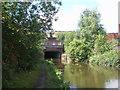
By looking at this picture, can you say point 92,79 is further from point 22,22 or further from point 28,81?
point 22,22

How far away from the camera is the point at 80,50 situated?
28578 millimetres

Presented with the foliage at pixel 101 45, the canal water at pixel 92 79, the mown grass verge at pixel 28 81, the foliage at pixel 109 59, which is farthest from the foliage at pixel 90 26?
the mown grass verge at pixel 28 81

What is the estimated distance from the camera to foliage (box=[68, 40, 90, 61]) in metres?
28.4

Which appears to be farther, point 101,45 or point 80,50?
point 80,50

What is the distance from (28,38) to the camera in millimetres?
6641

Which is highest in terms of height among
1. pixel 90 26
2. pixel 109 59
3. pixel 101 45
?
pixel 90 26

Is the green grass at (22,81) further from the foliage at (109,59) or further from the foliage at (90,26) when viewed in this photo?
the foliage at (90,26)

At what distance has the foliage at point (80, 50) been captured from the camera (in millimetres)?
28359

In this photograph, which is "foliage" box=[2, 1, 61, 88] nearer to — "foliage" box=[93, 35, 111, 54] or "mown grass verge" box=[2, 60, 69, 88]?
"mown grass verge" box=[2, 60, 69, 88]

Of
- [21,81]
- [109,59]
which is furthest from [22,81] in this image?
[109,59]

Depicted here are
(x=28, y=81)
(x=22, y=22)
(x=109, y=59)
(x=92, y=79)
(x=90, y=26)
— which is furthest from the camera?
(x=90, y=26)

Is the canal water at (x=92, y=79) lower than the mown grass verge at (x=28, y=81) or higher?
lower

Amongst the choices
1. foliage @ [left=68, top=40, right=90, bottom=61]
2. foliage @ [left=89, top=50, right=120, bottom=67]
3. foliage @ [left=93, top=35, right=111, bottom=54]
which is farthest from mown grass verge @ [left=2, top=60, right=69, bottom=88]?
foliage @ [left=68, top=40, right=90, bottom=61]

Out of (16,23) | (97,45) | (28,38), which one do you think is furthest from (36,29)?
(97,45)
